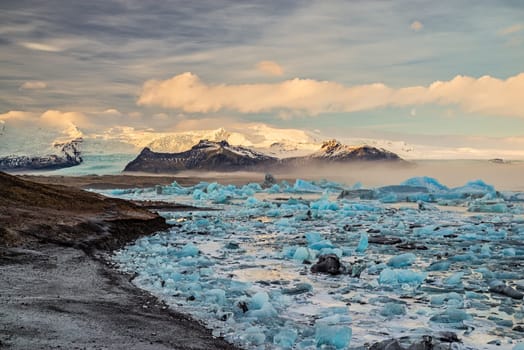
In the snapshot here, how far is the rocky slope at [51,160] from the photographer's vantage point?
70.8 meters

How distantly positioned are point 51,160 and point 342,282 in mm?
72200

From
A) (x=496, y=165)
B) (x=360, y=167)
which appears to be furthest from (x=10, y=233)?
(x=360, y=167)

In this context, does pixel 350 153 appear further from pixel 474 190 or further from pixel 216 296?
pixel 216 296

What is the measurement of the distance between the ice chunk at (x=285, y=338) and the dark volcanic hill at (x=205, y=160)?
212ft

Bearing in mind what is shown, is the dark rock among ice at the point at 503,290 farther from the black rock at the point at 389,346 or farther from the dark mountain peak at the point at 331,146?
the dark mountain peak at the point at 331,146

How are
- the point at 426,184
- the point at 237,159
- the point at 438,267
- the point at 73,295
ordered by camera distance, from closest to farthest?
the point at 73,295, the point at 438,267, the point at 426,184, the point at 237,159

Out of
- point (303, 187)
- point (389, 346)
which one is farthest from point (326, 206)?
point (389, 346)

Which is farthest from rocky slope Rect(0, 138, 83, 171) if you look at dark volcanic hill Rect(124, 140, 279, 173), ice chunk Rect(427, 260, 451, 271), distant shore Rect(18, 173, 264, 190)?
ice chunk Rect(427, 260, 451, 271)

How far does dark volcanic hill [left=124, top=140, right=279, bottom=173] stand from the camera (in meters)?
70.1

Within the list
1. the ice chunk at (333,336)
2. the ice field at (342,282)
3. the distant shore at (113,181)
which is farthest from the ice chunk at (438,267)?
the distant shore at (113,181)

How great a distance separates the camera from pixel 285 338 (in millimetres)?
4664

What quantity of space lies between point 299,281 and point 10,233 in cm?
494

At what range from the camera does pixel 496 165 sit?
52.2 metres

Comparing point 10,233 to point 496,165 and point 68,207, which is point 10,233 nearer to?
point 68,207
